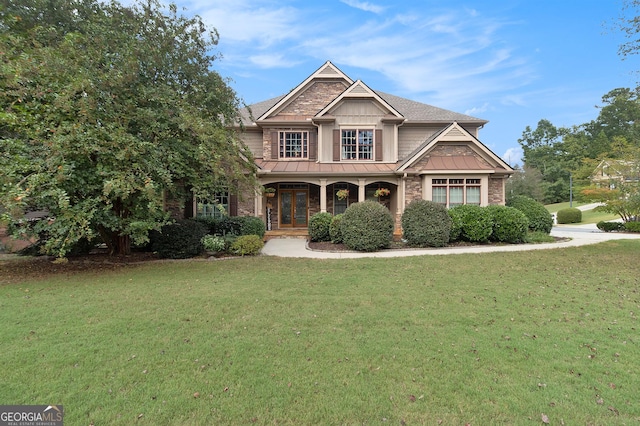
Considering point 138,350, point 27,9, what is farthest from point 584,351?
point 27,9

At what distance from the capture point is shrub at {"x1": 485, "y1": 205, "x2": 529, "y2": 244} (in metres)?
11.8

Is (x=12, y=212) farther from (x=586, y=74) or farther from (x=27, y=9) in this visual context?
(x=586, y=74)

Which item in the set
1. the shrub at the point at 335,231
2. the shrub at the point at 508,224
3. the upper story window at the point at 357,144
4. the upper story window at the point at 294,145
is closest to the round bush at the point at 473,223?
the shrub at the point at 508,224

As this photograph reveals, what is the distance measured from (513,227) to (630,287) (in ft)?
18.9

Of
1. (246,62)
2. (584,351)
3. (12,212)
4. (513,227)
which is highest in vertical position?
(246,62)

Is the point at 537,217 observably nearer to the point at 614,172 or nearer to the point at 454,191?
the point at 454,191

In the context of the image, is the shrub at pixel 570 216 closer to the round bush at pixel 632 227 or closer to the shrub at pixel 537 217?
the round bush at pixel 632 227

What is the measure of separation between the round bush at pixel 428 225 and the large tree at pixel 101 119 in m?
6.81

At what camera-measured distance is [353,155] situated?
16.3 m

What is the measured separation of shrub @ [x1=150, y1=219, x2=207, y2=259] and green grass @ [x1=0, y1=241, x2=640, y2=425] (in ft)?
11.0

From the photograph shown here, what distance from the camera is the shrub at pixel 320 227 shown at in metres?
12.9

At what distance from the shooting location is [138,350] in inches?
143

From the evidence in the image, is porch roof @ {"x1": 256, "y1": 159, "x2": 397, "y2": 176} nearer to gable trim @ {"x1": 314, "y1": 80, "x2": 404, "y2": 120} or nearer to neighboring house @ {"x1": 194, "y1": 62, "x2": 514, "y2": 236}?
neighboring house @ {"x1": 194, "y1": 62, "x2": 514, "y2": 236}

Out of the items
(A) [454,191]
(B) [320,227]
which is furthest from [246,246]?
(A) [454,191]
